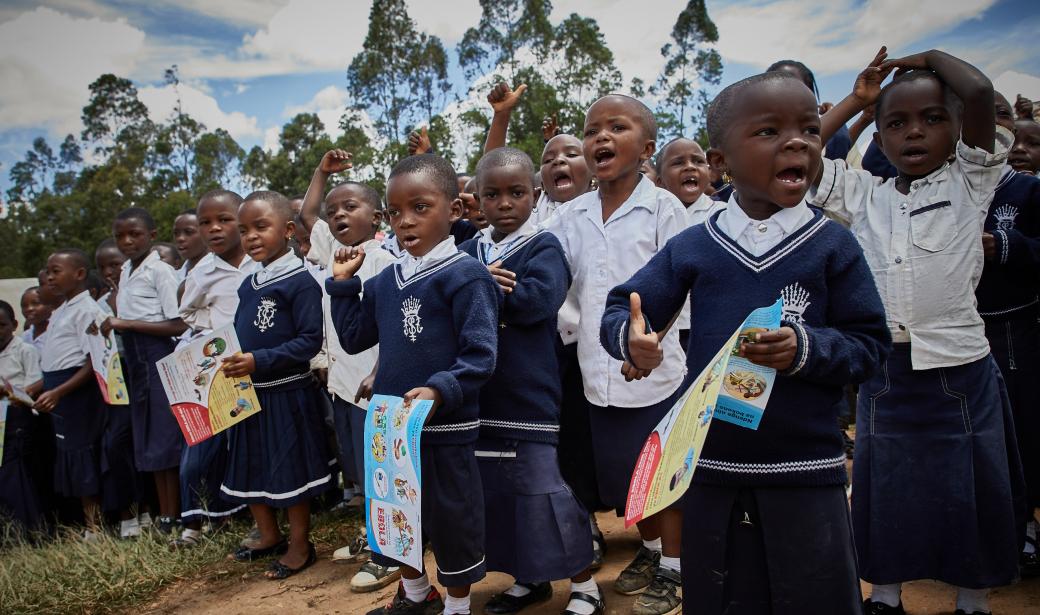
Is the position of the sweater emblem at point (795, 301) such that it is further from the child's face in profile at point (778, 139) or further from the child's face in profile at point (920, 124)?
the child's face in profile at point (920, 124)

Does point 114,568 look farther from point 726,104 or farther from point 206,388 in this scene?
point 726,104

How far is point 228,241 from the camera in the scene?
13.7 feet

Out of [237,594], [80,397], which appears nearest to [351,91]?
[80,397]

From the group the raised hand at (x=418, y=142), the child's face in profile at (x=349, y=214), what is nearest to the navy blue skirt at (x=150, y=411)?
the child's face in profile at (x=349, y=214)

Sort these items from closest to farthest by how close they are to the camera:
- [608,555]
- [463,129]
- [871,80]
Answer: [871,80] → [608,555] → [463,129]

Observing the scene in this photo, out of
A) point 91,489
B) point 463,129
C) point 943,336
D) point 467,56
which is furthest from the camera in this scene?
point 467,56

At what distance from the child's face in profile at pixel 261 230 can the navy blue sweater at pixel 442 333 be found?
4.26ft

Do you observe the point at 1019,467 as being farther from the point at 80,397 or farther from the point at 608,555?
the point at 80,397

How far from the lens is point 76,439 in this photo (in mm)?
5109

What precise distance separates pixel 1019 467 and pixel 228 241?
400 centimetres

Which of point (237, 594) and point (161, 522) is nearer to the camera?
point (237, 594)

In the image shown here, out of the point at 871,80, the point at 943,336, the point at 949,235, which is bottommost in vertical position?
the point at 943,336

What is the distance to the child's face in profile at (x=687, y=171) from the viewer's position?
4.26 metres

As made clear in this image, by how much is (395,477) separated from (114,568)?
2447 millimetres
